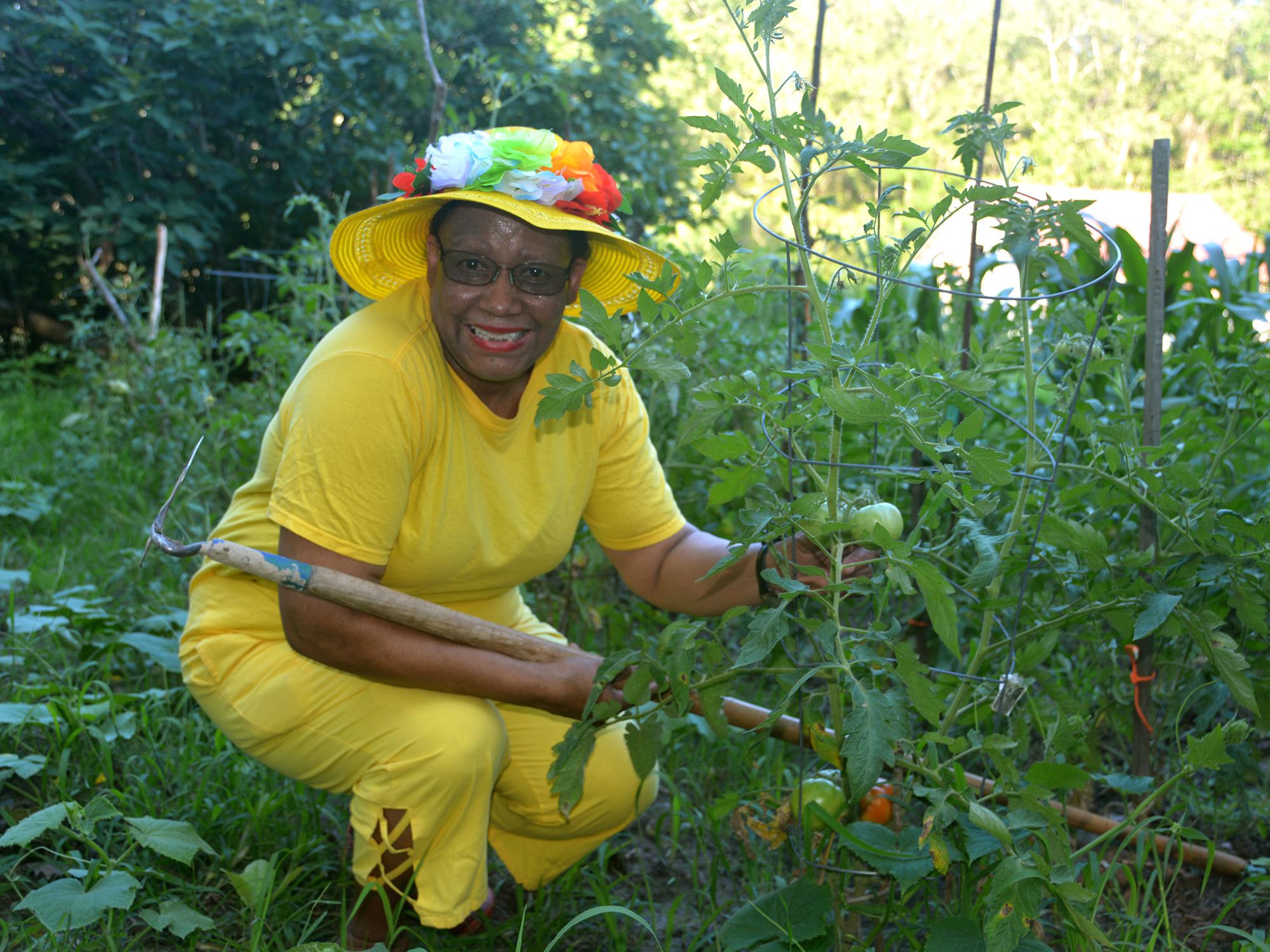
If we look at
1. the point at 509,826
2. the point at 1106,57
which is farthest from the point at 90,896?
the point at 1106,57

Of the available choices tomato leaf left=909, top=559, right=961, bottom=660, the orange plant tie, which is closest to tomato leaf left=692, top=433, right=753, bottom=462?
tomato leaf left=909, top=559, right=961, bottom=660

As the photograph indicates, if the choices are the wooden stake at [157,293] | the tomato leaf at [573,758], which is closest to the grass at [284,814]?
the tomato leaf at [573,758]

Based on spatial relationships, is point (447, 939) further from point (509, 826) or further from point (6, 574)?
point (6, 574)

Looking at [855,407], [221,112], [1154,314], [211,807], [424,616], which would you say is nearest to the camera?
[855,407]

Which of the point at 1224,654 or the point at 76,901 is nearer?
the point at 1224,654

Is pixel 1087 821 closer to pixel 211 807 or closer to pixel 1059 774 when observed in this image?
pixel 1059 774

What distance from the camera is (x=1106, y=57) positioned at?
79.9 feet

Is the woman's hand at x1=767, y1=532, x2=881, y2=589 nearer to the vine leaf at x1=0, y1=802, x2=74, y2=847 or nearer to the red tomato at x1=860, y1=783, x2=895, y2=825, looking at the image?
the red tomato at x1=860, y1=783, x2=895, y2=825

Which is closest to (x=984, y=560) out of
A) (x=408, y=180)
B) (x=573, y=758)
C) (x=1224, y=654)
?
(x=1224, y=654)

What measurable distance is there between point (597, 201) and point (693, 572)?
685 mm

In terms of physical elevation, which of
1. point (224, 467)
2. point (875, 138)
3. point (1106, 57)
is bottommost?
point (224, 467)

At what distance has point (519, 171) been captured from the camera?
66.5 inches

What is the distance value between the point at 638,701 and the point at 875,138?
0.81 m

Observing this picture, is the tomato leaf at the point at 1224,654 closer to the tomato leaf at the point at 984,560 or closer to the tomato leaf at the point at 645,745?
the tomato leaf at the point at 984,560
